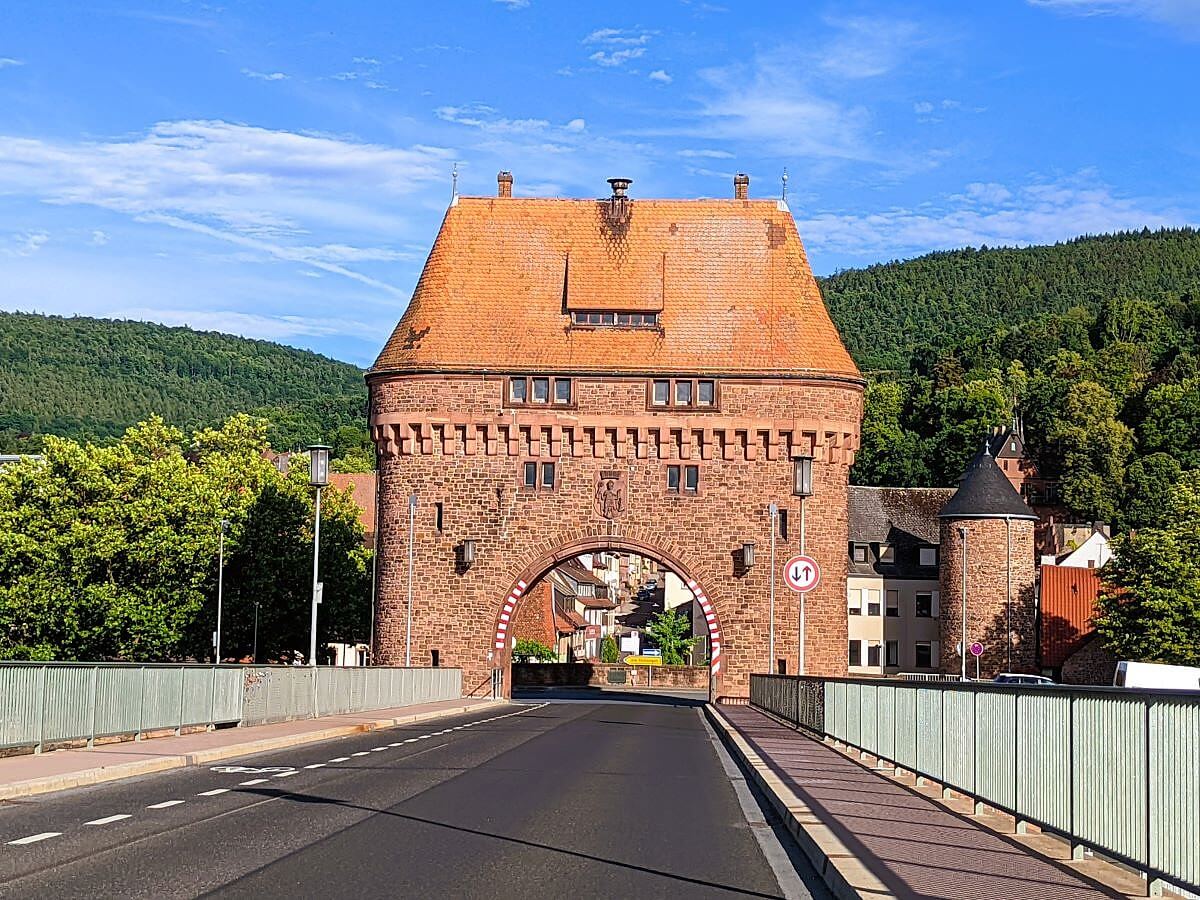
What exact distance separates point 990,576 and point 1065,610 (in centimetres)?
452

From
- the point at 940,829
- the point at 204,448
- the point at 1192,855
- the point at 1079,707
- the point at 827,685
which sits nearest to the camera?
the point at 1192,855

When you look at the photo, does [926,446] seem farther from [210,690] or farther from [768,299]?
[210,690]

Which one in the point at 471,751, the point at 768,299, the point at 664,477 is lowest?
the point at 471,751

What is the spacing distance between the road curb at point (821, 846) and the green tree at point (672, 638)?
89.3 meters

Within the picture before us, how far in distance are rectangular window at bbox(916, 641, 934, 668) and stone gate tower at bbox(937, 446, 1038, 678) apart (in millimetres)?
16752

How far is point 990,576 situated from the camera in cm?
8531

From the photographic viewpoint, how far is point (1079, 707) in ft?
39.7

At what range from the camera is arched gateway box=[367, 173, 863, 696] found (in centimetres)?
6153

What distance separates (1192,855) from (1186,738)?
65 cm

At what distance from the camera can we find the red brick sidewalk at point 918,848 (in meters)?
10.6

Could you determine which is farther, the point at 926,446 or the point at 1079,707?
the point at 926,446

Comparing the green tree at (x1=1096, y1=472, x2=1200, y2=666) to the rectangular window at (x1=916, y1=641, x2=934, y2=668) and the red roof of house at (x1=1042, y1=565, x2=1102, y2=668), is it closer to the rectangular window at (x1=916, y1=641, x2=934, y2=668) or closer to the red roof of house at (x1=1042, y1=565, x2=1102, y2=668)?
the red roof of house at (x1=1042, y1=565, x2=1102, y2=668)

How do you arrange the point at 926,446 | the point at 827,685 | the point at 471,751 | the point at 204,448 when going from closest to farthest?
1. the point at 471,751
2. the point at 827,685
3. the point at 204,448
4. the point at 926,446

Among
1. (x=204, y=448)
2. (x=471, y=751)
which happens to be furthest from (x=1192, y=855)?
(x=204, y=448)
